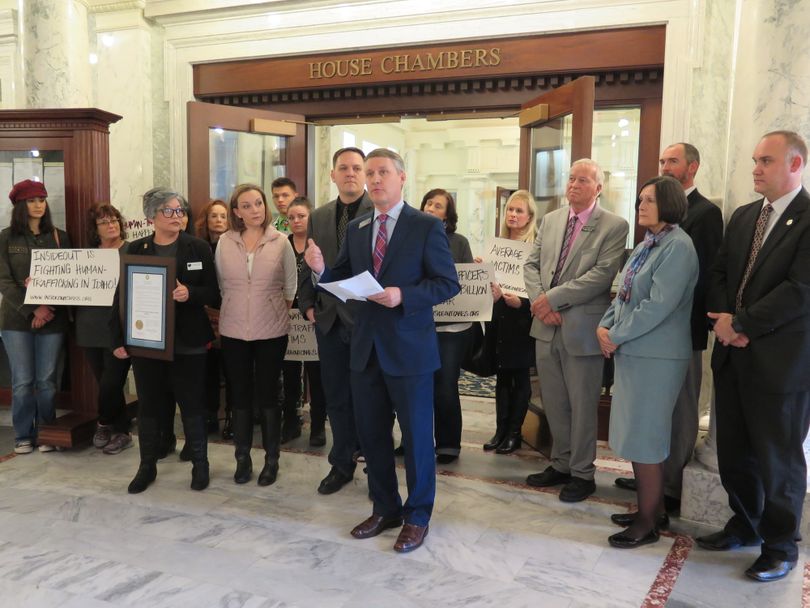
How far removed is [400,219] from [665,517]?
184 centimetres

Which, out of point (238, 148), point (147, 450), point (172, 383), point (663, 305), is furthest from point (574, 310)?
point (238, 148)

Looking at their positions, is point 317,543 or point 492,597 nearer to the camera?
point 492,597

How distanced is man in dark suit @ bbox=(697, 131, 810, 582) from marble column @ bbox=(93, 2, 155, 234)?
16.4 ft

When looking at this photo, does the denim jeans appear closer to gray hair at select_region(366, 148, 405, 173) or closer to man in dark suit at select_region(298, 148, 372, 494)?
man in dark suit at select_region(298, 148, 372, 494)

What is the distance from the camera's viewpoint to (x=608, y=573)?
2.80m

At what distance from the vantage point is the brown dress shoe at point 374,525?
10.2ft

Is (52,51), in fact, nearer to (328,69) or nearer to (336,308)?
(328,69)

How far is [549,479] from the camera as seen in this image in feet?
12.2

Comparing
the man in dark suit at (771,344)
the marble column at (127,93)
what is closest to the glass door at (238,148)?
the marble column at (127,93)

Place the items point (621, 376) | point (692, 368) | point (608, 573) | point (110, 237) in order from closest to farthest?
point (608, 573)
point (621, 376)
point (692, 368)
point (110, 237)

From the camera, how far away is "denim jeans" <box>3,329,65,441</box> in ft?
14.0

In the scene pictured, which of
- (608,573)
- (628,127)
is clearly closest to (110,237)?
(608,573)

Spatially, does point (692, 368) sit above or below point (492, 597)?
above

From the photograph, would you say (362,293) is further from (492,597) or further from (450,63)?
(450,63)
